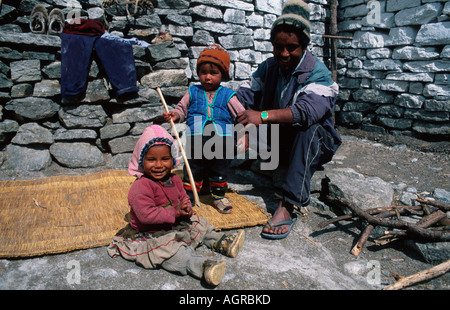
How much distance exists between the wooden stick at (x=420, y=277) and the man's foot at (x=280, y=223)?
0.84 meters

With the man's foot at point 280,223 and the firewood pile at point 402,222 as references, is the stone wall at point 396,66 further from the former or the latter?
the man's foot at point 280,223

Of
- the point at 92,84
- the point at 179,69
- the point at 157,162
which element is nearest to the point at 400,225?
the point at 157,162

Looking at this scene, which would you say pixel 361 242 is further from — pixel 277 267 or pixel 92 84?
pixel 92 84

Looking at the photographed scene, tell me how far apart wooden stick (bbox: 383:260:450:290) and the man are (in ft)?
2.82

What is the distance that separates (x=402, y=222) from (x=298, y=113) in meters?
1.13

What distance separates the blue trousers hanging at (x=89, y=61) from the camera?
146 inches

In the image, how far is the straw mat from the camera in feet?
7.45

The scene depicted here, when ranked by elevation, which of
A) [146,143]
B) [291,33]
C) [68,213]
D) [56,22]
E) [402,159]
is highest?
[56,22]

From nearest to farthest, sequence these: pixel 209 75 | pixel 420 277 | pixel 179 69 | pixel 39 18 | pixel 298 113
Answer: pixel 420 277, pixel 298 113, pixel 209 75, pixel 39 18, pixel 179 69

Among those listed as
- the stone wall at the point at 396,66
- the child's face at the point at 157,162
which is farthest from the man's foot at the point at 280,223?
the stone wall at the point at 396,66

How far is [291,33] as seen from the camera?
8.84 feet

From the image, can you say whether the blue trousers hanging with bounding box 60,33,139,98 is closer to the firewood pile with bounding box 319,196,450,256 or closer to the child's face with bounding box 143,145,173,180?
the child's face with bounding box 143,145,173,180

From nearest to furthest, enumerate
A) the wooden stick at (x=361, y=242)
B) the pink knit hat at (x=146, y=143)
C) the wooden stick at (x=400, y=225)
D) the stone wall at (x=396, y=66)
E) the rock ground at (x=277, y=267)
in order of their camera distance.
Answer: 1. the rock ground at (x=277, y=267)
2. the pink knit hat at (x=146, y=143)
3. the wooden stick at (x=400, y=225)
4. the wooden stick at (x=361, y=242)
5. the stone wall at (x=396, y=66)

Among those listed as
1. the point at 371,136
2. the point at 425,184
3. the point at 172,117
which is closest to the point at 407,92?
the point at 371,136
